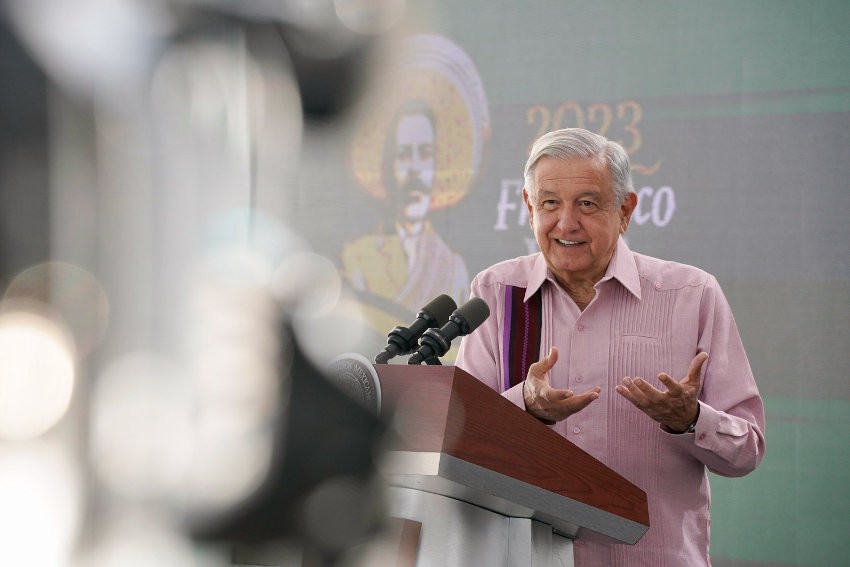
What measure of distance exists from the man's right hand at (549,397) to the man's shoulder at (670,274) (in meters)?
0.55

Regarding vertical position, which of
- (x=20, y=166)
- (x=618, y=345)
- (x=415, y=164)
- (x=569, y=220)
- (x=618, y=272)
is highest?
(x=415, y=164)

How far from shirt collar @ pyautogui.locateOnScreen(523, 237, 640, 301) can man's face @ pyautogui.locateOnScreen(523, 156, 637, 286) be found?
28 millimetres

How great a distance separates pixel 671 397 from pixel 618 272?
0.47 meters

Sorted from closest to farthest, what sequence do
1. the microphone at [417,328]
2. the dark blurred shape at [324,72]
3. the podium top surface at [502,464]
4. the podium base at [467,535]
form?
the dark blurred shape at [324,72], the podium top surface at [502,464], the podium base at [467,535], the microphone at [417,328]

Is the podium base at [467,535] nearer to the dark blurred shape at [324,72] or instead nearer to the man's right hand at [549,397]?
the man's right hand at [549,397]

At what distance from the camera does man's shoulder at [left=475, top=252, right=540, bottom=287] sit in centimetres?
215

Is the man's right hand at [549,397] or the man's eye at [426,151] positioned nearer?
the man's right hand at [549,397]

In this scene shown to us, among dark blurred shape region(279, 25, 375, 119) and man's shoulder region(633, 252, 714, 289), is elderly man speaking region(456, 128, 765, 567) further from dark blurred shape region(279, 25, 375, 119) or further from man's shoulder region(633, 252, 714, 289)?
dark blurred shape region(279, 25, 375, 119)

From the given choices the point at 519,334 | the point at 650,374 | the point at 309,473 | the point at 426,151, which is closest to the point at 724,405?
the point at 650,374

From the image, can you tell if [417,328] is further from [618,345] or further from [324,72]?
[324,72]

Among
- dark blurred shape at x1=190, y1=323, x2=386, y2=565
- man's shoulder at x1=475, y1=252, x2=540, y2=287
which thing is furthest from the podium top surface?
man's shoulder at x1=475, y1=252, x2=540, y2=287

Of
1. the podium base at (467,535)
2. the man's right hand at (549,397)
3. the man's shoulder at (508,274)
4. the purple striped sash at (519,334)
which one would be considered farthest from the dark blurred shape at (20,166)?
the man's shoulder at (508,274)

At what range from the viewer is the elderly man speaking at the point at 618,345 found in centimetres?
184

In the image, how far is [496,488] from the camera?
1.08 meters
